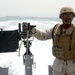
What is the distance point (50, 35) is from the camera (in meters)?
3.29

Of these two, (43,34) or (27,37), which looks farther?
(27,37)

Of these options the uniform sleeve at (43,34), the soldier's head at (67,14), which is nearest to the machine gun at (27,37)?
the uniform sleeve at (43,34)

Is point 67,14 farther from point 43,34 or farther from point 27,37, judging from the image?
point 27,37

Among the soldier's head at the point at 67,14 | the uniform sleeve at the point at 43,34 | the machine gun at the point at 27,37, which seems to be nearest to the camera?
the soldier's head at the point at 67,14

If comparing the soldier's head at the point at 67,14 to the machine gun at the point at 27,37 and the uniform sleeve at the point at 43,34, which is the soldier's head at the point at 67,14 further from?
the machine gun at the point at 27,37

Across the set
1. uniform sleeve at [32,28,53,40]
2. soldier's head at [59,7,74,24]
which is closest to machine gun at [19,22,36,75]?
Result: uniform sleeve at [32,28,53,40]

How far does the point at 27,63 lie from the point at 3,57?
7880mm

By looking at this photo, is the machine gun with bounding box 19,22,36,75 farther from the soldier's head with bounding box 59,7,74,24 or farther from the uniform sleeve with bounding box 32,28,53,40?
the soldier's head with bounding box 59,7,74,24

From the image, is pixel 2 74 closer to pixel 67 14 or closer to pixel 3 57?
pixel 67 14

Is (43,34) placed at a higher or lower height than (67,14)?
lower

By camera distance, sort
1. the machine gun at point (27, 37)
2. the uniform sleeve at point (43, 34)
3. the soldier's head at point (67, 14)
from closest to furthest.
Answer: the soldier's head at point (67, 14)
the uniform sleeve at point (43, 34)
the machine gun at point (27, 37)

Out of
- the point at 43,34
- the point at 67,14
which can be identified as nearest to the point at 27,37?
the point at 43,34

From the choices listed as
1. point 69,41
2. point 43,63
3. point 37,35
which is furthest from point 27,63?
point 43,63

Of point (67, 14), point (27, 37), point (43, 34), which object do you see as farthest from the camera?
point (27, 37)
